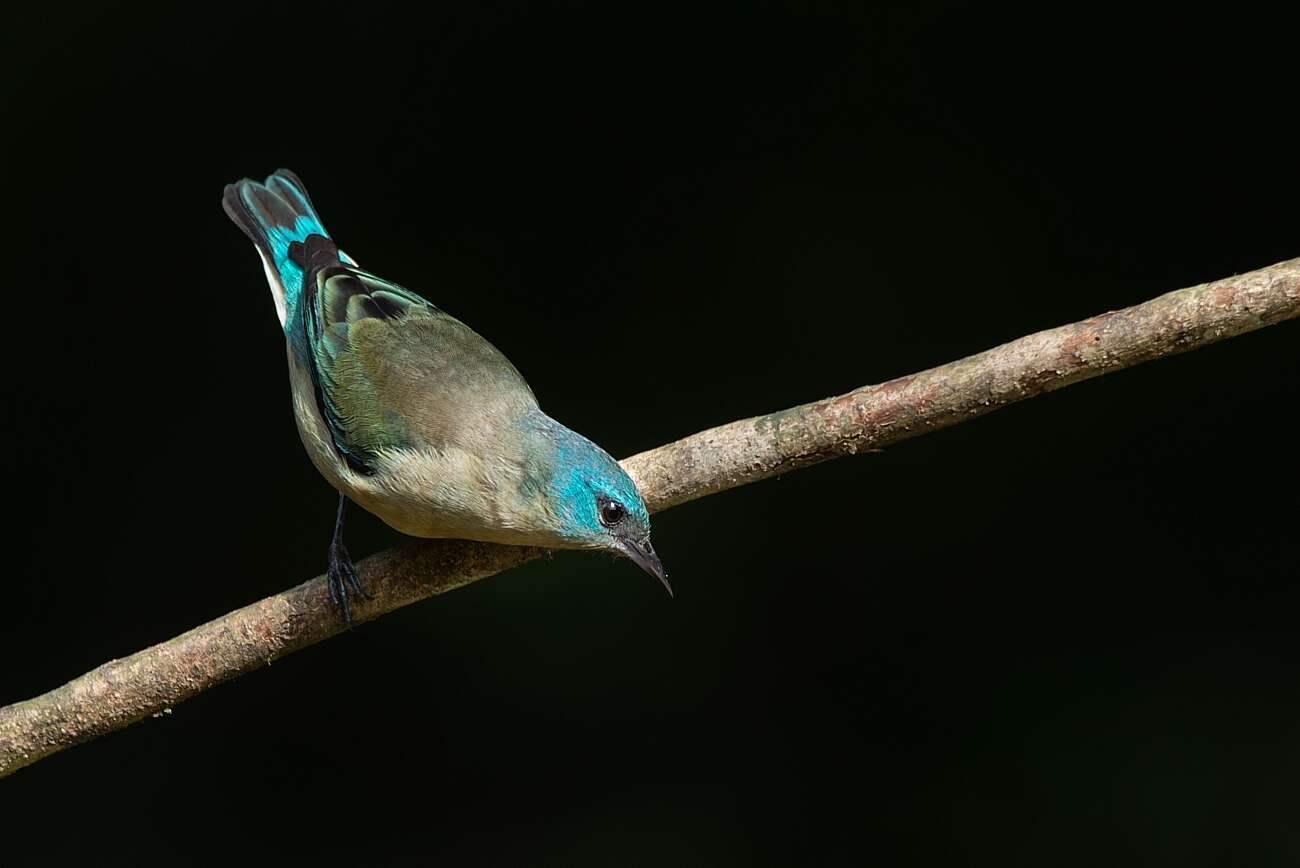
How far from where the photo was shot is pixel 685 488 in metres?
2.93

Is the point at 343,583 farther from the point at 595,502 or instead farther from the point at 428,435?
the point at 595,502

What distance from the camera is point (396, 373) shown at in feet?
11.1

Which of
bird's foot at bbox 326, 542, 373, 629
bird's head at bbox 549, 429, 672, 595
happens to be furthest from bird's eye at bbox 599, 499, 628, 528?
bird's foot at bbox 326, 542, 373, 629

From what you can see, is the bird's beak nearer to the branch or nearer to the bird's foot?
the branch

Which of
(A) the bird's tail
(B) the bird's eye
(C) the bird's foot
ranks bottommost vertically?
(B) the bird's eye

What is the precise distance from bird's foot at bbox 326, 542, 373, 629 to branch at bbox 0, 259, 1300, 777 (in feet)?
0.07

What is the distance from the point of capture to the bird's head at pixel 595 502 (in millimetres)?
2902

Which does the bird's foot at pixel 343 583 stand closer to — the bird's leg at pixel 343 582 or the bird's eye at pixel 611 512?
the bird's leg at pixel 343 582

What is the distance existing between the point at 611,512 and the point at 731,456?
32 cm

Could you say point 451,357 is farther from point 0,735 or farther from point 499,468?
point 0,735

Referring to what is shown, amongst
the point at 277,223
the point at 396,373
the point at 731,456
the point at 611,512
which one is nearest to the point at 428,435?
the point at 396,373

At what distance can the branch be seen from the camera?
2.51 m

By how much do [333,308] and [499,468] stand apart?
96 centimetres

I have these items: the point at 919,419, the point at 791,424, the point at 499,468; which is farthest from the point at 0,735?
the point at 919,419
